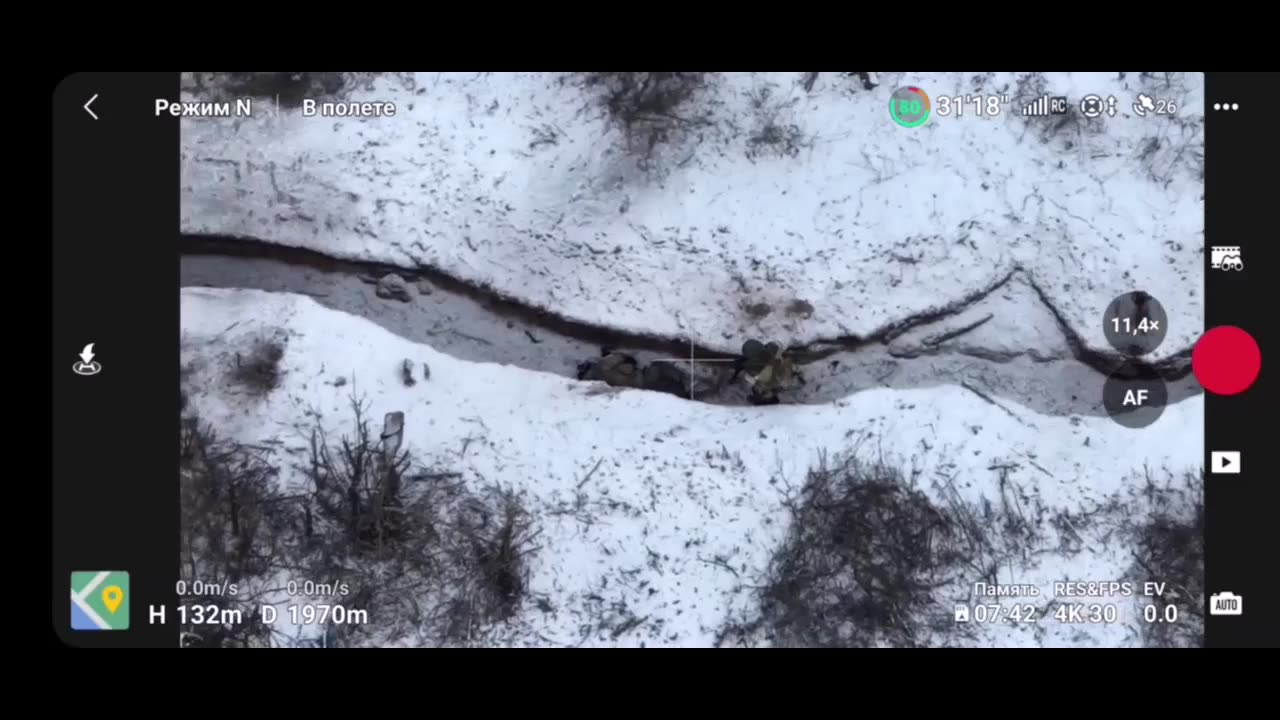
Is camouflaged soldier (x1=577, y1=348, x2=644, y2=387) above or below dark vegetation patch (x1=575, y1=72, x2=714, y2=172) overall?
below

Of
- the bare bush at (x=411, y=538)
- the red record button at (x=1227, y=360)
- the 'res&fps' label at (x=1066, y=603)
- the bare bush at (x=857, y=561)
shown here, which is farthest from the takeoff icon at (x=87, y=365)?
the red record button at (x=1227, y=360)

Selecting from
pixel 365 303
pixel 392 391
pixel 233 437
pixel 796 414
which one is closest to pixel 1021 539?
pixel 796 414

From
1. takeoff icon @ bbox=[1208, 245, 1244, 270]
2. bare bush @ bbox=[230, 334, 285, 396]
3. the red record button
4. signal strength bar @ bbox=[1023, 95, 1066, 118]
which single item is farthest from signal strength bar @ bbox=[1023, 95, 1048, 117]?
bare bush @ bbox=[230, 334, 285, 396]

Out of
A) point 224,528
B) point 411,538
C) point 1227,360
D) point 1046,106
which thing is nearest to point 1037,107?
point 1046,106

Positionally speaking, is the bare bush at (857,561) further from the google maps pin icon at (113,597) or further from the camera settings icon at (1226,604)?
the google maps pin icon at (113,597)

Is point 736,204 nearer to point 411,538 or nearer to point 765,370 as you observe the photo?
point 765,370

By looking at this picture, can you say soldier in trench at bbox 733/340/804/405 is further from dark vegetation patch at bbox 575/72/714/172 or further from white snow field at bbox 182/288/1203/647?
dark vegetation patch at bbox 575/72/714/172
